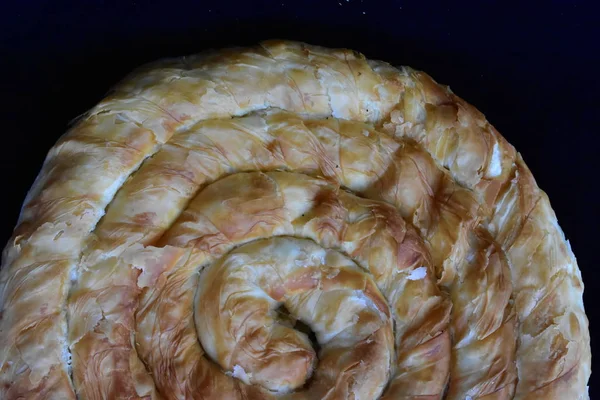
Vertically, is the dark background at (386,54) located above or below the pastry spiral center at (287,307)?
above

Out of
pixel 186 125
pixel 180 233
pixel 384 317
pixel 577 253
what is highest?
pixel 186 125

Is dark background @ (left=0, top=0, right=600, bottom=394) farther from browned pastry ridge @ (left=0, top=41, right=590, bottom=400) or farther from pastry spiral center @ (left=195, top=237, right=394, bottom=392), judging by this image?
pastry spiral center @ (left=195, top=237, right=394, bottom=392)

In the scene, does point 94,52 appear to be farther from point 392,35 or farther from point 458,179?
point 458,179

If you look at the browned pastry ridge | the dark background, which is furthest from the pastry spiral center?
the dark background

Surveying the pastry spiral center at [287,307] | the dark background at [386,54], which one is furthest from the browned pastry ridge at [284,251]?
the dark background at [386,54]

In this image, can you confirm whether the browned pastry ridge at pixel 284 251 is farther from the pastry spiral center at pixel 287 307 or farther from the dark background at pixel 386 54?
the dark background at pixel 386 54

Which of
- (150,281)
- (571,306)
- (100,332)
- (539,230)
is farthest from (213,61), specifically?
(571,306)

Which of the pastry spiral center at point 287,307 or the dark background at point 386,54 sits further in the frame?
the dark background at point 386,54
